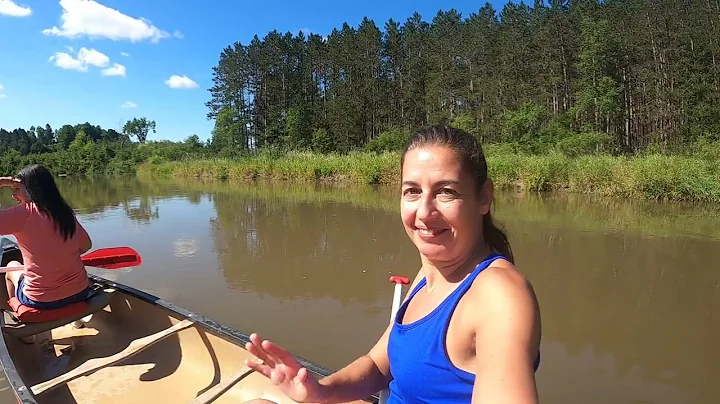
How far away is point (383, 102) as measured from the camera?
39688 mm

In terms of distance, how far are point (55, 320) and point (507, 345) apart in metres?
3.58

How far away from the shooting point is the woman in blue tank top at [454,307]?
972 millimetres

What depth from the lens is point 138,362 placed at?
3.62m

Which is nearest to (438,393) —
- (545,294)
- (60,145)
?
(545,294)

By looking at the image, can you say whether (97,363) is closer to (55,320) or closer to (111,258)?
(55,320)

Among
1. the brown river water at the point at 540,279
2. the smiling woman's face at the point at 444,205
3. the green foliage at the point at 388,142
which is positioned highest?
the green foliage at the point at 388,142

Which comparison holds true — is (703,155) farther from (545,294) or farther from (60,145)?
(60,145)

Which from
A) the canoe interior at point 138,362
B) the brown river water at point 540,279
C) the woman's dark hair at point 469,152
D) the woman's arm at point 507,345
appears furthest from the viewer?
the brown river water at point 540,279

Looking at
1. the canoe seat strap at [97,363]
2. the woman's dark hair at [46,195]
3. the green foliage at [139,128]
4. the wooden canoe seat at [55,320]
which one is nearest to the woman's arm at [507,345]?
the canoe seat strap at [97,363]

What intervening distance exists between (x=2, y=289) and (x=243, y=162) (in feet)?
79.4

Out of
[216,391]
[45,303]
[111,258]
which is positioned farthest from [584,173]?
[45,303]

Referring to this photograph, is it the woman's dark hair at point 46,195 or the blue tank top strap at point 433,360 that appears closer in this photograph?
the blue tank top strap at point 433,360

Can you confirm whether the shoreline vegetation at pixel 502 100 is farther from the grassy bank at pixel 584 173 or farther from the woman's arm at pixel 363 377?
the woman's arm at pixel 363 377

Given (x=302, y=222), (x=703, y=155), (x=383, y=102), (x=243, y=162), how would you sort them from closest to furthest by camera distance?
(x=302, y=222), (x=703, y=155), (x=243, y=162), (x=383, y=102)
